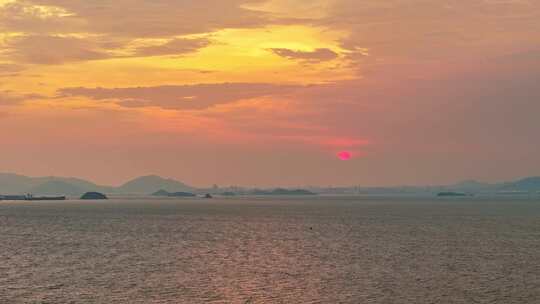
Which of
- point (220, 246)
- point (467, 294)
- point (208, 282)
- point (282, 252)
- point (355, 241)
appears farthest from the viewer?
point (355, 241)

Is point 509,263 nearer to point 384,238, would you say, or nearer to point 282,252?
point 282,252

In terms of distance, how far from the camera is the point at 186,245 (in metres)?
131

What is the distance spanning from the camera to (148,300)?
66.1 m

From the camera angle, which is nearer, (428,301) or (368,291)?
(428,301)

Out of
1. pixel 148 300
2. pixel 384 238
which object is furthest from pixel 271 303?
pixel 384 238

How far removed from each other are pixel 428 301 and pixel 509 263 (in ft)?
126

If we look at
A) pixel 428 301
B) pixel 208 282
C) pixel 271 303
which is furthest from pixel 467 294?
pixel 208 282

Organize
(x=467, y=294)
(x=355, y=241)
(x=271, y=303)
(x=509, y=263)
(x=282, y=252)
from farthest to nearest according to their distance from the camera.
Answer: (x=355, y=241)
(x=282, y=252)
(x=509, y=263)
(x=467, y=294)
(x=271, y=303)

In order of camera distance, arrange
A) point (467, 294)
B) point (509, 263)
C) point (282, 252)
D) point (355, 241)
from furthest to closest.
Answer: point (355, 241)
point (282, 252)
point (509, 263)
point (467, 294)

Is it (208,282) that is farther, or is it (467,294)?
(208,282)

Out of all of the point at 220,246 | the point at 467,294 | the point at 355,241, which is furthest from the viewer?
the point at 355,241

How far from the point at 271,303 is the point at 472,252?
62.8 m

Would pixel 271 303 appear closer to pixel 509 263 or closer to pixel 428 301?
pixel 428 301

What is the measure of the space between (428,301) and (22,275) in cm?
5099
